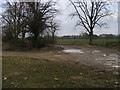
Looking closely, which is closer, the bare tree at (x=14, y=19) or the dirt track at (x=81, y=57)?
the dirt track at (x=81, y=57)

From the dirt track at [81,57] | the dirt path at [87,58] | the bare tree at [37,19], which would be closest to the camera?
the dirt path at [87,58]

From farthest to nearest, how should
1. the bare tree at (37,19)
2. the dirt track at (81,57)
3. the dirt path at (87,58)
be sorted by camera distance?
the bare tree at (37,19) < the dirt track at (81,57) < the dirt path at (87,58)

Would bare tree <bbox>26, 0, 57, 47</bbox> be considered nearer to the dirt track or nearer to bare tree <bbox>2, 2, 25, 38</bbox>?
bare tree <bbox>2, 2, 25, 38</bbox>

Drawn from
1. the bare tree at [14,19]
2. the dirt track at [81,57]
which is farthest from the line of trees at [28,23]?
the dirt track at [81,57]

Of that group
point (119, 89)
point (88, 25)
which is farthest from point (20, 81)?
point (88, 25)

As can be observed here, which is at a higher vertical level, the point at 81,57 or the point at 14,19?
the point at 14,19

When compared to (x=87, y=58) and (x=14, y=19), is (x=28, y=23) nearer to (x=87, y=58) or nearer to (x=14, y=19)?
(x=14, y=19)

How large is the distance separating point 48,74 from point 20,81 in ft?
3.84

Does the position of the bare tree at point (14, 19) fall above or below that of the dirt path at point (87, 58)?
above

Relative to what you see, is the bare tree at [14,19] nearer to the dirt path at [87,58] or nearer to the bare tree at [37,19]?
the bare tree at [37,19]

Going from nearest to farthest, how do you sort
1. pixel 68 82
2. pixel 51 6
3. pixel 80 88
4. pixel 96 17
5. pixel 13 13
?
pixel 80 88
pixel 68 82
pixel 13 13
pixel 51 6
pixel 96 17

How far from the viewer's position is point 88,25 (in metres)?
35.3

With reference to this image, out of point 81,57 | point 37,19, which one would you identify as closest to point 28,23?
point 37,19

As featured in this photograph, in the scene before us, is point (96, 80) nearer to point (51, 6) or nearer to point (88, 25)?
point (51, 6)
